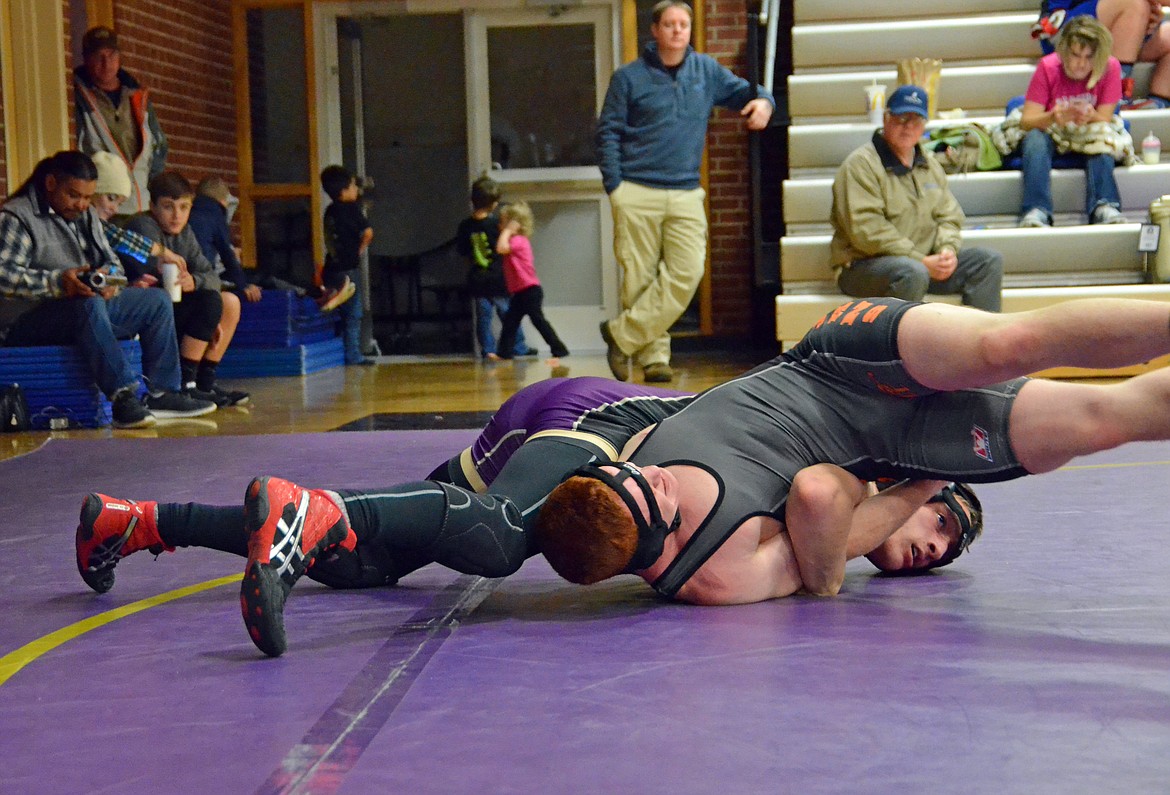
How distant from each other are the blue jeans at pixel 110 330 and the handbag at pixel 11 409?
11.1 inches

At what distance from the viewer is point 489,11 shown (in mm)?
9906

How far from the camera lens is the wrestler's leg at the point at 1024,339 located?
6.97 feet

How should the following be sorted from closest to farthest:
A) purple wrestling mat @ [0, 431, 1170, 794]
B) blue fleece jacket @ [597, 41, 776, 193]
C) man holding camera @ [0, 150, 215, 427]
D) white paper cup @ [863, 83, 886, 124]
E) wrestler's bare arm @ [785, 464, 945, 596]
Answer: purple wrestling mat @ [0, 431, 1170, 794] → wrestler's bare arm @ [785, 464, 945, 596] → man holding camera @ [0, 150, 215, 427] → blue fleece jacket @ [597, 41, 776, 193] → white paper cup @ [863, 83, 886, 124]

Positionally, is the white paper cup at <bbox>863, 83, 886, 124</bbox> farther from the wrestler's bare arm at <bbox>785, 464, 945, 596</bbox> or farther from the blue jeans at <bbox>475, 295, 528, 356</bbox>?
the wrestler's bare arm at <bbox>785, 464, 945, 596</bbox>

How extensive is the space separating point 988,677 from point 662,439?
0.83 metres

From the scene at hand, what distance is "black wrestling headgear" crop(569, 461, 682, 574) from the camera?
233 centimetres

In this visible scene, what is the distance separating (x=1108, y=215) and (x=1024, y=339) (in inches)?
205

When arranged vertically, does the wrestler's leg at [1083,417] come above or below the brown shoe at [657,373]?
above

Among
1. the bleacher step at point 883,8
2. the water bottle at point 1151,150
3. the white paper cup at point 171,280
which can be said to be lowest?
the white paper cup at point 171,280

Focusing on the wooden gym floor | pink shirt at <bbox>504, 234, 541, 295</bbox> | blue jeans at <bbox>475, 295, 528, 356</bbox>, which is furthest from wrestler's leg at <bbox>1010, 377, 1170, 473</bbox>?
blue jeans at <bbox>475, 295, 528, 356</bbox>

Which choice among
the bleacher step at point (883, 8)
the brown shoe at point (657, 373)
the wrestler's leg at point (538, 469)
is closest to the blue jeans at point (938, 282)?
the brown shoe at point (657, 373)

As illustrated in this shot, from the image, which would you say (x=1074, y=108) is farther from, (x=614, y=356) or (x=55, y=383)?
(x=55, y=383)

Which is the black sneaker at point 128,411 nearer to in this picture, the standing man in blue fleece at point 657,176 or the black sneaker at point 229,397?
the black sneaker at point 229,397

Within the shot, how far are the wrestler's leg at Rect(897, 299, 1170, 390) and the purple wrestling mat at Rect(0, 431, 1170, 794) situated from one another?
0.43m
